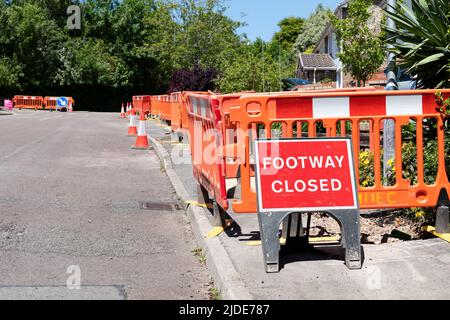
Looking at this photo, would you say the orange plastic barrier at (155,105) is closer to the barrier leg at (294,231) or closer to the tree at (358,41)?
the tree at (358,41)

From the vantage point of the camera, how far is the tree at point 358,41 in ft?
42.1

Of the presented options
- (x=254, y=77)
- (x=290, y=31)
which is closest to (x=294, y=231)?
(x=254, y=77)

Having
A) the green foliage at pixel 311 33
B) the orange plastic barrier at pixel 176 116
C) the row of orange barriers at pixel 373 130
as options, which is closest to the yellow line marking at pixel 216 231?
the row of orange barriers at pixel 373 130

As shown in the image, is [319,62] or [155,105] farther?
[319,62]

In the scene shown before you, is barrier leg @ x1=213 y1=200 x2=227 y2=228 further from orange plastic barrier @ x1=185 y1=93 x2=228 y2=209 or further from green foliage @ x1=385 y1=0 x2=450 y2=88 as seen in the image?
green foliage @ x1=385 y1=0 x2=450 y2=88

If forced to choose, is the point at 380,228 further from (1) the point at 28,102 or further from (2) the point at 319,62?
(2) the point at 319,62

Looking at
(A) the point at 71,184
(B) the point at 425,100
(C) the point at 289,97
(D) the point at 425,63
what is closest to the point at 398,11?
(D) the point at 425,63

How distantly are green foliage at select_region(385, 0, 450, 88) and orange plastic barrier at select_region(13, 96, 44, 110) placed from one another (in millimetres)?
43172

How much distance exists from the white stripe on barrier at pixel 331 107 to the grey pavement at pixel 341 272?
1194mm

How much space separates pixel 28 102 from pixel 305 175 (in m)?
45.6

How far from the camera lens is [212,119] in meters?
6.48

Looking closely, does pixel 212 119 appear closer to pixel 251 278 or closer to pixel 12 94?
pixel 251 278

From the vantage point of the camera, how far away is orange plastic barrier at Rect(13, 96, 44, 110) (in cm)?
4750

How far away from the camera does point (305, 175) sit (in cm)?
525
